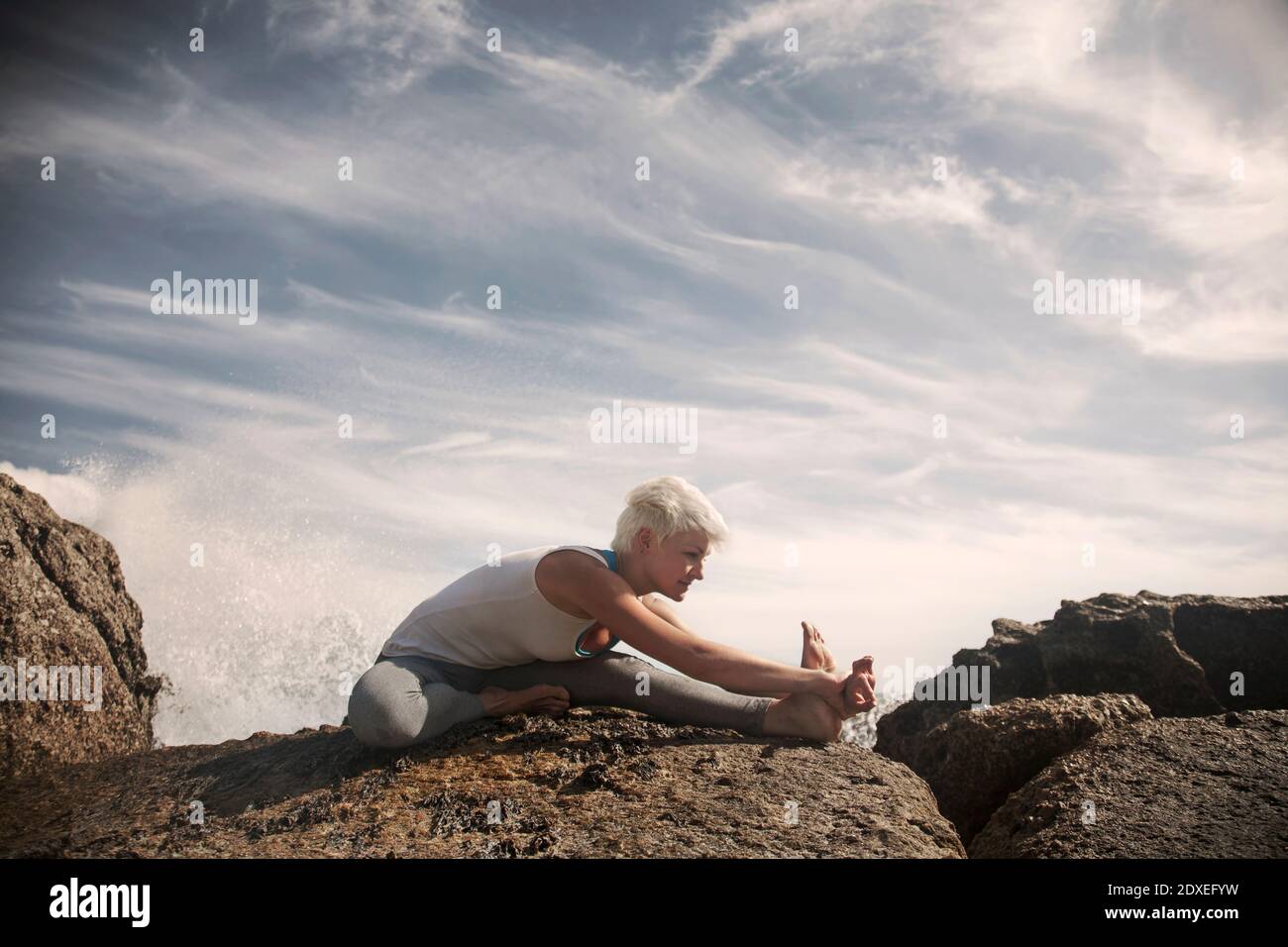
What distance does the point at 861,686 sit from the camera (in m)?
5.64

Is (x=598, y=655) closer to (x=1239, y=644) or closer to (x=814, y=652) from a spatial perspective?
(x=814, y=652)

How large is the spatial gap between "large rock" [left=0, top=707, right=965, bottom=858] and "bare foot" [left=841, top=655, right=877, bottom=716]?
1.18 ft

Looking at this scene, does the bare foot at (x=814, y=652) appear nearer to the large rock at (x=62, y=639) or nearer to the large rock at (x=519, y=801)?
the large rock at (x=519, y=801)

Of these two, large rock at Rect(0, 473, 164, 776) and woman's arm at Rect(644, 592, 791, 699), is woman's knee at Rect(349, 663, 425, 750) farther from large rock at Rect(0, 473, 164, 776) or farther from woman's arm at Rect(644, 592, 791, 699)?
large rock at Rect(0, 473, 164, 776)

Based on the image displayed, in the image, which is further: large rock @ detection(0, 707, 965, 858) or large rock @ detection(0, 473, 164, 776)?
large rock @ detection(0, 473, 164, 776)

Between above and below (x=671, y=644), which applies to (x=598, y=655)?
→ below

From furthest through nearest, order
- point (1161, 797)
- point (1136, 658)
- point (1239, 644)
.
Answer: point (1239, 644) < point (1136, 658) < point (1161, 797)

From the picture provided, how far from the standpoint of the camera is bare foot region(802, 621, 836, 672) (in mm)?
5914

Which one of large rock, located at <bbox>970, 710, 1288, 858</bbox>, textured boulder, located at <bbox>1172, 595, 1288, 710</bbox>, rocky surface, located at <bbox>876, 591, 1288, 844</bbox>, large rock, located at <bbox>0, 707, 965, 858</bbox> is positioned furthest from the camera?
textured boulder, located at <bbox>1172, 595, 1288, 710</bbox>

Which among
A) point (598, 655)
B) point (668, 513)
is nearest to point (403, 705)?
point (598, 655)

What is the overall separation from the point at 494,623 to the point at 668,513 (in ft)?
4.07
